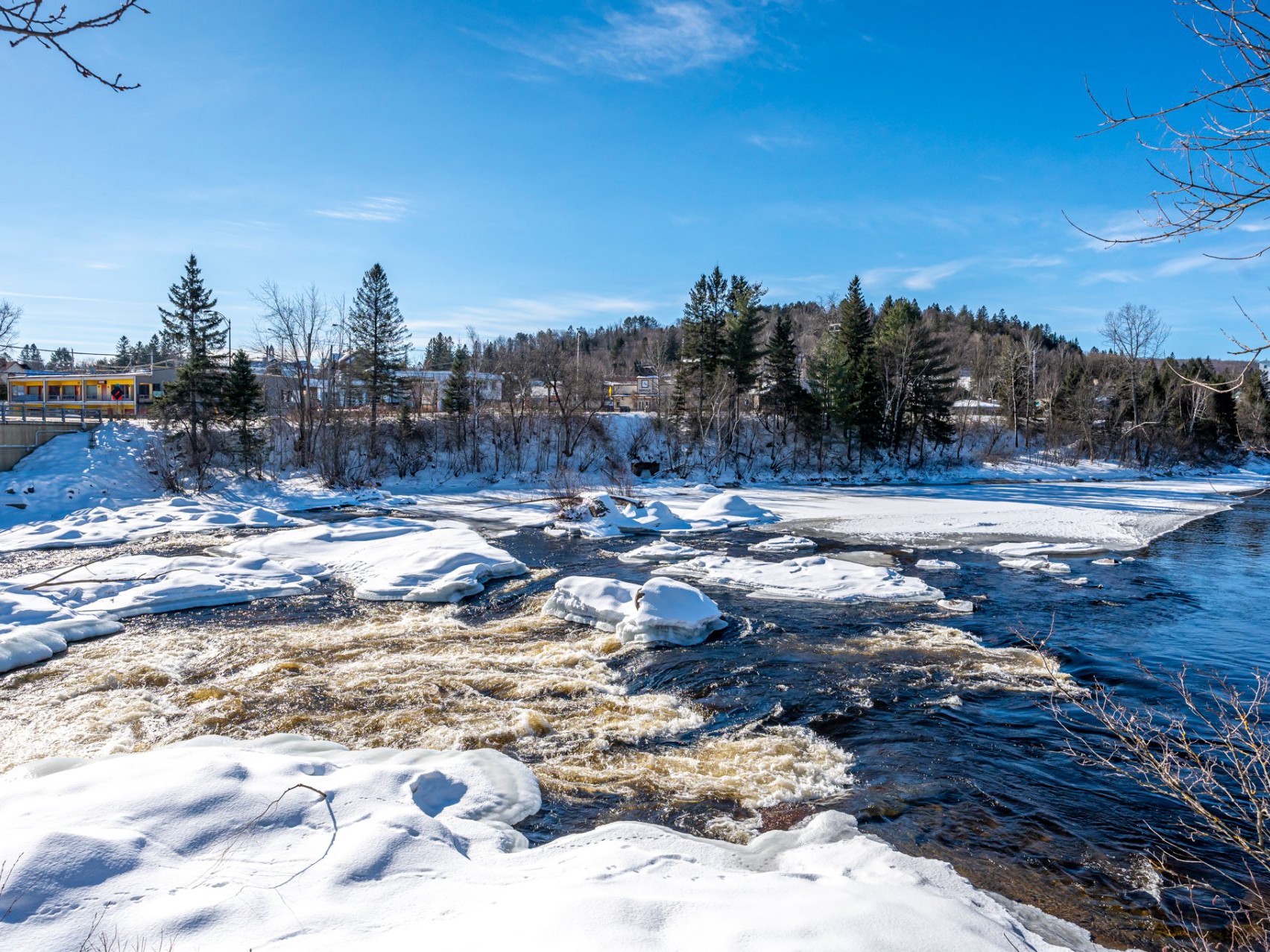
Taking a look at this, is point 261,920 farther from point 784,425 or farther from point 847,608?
point 784,425

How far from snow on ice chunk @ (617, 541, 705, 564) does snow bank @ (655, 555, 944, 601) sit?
0.93 meters

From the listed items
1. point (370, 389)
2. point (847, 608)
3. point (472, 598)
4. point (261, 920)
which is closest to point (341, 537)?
point (472, 598)

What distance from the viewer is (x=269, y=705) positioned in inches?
311

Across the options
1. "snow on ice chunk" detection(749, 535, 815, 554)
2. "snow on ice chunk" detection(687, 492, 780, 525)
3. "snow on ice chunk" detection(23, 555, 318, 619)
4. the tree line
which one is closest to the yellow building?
the tree line

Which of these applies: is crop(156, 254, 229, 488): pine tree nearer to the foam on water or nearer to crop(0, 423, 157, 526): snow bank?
crop(0, 423, 157, 526): snow bank

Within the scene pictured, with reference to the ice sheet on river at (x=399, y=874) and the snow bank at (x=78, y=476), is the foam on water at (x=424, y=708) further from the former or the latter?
the snow bank at (x=78, y=476)

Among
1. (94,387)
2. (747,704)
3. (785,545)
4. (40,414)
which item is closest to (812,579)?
(785,545)

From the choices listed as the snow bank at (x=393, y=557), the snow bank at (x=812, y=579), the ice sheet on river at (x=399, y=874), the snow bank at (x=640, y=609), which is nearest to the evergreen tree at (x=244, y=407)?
the snow bank at (x=393, y=557)

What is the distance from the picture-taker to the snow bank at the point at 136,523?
61.3 ft

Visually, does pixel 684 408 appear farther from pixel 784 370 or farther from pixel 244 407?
pixel 244 407

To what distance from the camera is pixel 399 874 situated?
14.0ft

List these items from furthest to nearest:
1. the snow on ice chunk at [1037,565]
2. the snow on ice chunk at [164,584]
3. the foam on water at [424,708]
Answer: the snow on ice chunk at [1037,565]
the snow on ice chunk at [164,584]
the foam on water at [424,708]

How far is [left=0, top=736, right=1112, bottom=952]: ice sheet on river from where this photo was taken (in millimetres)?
3545

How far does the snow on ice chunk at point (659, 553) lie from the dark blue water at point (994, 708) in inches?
78.8
